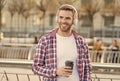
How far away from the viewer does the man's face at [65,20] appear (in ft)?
11.1

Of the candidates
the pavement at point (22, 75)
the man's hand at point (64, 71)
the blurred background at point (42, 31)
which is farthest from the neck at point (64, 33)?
the pavement at point (22, 75)

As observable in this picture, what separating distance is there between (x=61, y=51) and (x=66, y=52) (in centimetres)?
4

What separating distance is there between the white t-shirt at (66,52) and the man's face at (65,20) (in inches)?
3.6

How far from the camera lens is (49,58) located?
3447 millimetres

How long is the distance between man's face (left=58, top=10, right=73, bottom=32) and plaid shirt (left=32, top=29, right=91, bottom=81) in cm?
12

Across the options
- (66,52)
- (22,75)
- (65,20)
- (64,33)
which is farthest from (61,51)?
(22,75)

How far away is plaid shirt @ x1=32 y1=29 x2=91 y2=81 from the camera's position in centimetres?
340

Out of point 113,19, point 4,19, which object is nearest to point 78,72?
point 113,19

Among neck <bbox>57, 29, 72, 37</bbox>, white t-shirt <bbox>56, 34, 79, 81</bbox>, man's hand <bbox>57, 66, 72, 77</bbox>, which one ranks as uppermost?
neck <bbox>57, 29, 72, 37</bbox>

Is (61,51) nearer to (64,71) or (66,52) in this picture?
(66,52)

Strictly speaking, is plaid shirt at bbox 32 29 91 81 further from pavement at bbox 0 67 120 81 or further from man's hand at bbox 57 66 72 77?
Result: pavement at bbox 0 67 120 81

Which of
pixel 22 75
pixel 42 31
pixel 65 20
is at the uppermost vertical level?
pixel 65 20


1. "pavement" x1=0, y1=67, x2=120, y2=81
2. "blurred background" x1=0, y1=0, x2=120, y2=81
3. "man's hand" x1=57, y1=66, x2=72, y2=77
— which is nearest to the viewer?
"man's hand" x1=57, y1=66, x2=72, y2=77

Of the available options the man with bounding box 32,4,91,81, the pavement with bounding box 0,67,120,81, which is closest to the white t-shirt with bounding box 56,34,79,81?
the man with bounding box 32,4,91,81
